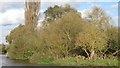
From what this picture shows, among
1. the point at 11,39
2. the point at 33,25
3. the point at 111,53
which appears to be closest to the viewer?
the point at 111,53

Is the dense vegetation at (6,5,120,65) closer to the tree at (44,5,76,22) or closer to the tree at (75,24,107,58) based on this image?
the tree at (75,24,107,58)

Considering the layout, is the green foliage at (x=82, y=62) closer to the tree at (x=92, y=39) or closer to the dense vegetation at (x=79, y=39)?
the dense vegetation at (x=79, y=39)

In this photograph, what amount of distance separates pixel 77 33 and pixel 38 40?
5.76 meters

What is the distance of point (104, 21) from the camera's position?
116 ft

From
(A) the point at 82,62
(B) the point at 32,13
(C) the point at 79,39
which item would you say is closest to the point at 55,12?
(B) the point at 32,13

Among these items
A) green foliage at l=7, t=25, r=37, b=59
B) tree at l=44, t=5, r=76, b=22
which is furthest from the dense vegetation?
tree at l=44, t=5, r=76, b=22

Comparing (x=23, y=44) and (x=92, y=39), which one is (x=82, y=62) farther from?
(x=23, y=44)

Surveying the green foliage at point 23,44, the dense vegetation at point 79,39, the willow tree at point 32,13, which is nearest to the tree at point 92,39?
the dense vegetation at point 79,39

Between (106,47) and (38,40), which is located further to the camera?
(38,40)

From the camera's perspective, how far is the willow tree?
4506 centimetres

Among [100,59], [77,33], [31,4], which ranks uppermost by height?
[31,4]

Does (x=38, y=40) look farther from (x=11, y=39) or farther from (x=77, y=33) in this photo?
(x=11, y=39)

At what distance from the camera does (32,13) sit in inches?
1821

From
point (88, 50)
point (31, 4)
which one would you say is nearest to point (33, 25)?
point (31, 4)
